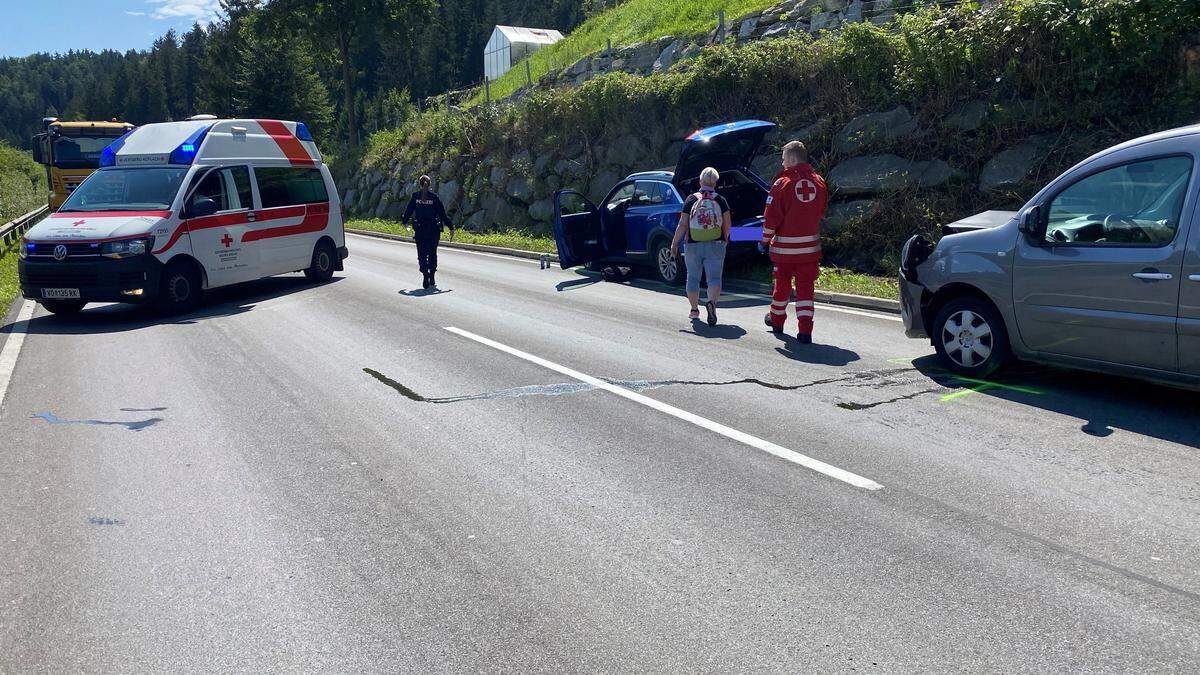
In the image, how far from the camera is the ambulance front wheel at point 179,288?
12555mm

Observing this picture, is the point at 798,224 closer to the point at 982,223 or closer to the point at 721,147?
the point at 982,223

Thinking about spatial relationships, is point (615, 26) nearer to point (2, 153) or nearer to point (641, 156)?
point (641, 156)

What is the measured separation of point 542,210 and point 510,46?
3649 centimetres

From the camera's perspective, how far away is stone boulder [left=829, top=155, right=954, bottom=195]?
1434 cm

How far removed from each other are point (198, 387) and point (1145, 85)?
40.7ft

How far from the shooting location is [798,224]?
9.24m

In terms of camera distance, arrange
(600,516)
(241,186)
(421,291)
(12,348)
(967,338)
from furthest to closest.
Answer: (421,291)
(241,186)
(12,348)
(967,338)
(600,516)

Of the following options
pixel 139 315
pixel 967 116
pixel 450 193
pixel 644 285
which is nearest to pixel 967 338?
pixel 644 285

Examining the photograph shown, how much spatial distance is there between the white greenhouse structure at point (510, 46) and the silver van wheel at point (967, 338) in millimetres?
51988

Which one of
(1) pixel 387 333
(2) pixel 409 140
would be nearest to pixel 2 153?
(2) pixel 409 140

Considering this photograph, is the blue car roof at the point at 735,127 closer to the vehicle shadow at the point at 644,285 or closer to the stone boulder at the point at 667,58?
the vehicle shadow at the point at 644,285

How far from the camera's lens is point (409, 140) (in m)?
37.1

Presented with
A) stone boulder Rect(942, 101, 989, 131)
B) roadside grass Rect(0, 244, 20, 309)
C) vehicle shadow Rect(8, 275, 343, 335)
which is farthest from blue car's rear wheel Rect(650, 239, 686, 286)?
roadside grass Rect(0, 244, 20, 309)

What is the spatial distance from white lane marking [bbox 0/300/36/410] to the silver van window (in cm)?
856
